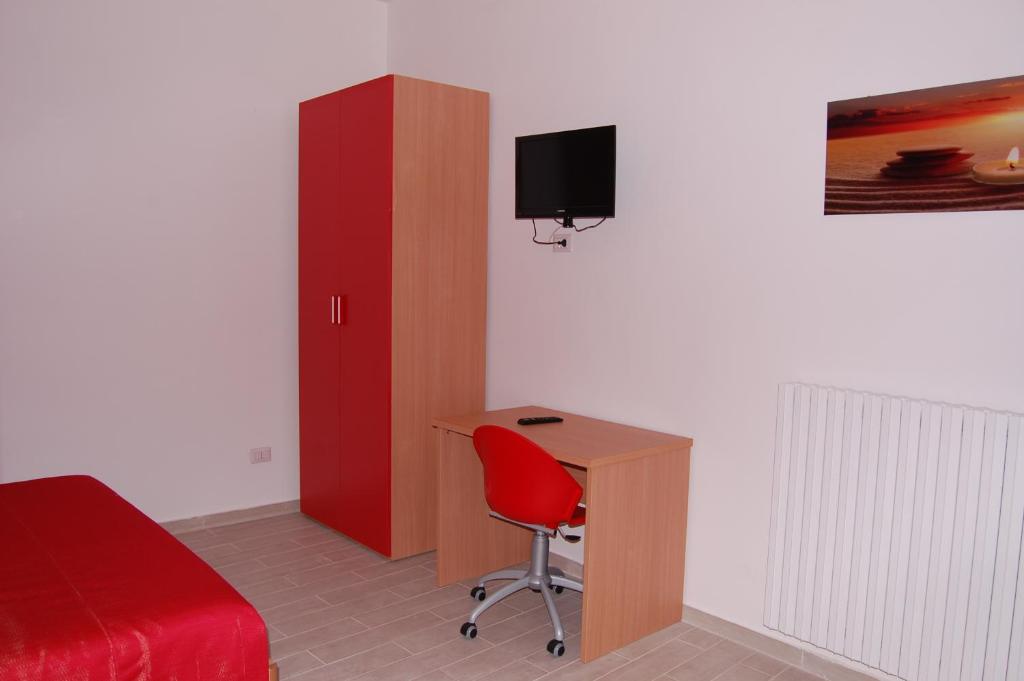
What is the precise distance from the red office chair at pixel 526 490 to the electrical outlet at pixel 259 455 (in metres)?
1.97

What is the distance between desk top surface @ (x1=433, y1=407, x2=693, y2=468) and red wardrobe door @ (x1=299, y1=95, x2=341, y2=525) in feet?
3.42

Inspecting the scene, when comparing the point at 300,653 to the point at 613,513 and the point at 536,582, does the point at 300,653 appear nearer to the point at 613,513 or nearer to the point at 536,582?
the point at 536,582

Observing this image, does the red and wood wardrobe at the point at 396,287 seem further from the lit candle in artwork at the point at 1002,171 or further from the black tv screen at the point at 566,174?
the lit candle in artwork at the point at 1002,171

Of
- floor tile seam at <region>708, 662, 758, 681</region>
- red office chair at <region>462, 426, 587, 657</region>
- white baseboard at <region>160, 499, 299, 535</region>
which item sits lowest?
white baseboard at <region>160, 499, 299, 535</region>

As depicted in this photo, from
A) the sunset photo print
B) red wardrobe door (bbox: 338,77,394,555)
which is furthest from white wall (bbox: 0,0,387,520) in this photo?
the sunset photo print

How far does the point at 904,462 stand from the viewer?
2.53 m

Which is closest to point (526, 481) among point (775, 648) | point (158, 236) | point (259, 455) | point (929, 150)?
point (775, 648)

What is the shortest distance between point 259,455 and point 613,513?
2502 mm

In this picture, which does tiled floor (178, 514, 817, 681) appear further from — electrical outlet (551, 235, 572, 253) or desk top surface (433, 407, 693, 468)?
electrical outlet (551, 235, 572, 253)

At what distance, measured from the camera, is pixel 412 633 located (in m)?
3.16

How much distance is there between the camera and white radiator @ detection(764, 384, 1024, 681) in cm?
233

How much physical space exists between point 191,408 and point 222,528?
703 millimetres

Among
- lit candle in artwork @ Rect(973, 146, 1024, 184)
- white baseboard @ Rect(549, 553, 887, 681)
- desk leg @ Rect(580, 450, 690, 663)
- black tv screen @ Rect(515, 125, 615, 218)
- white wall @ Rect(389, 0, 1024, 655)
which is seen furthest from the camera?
black tv screen @ Rect(515, 125, 615, 218)

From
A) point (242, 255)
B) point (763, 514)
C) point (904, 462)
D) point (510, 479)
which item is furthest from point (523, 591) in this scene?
point (242, 255)
